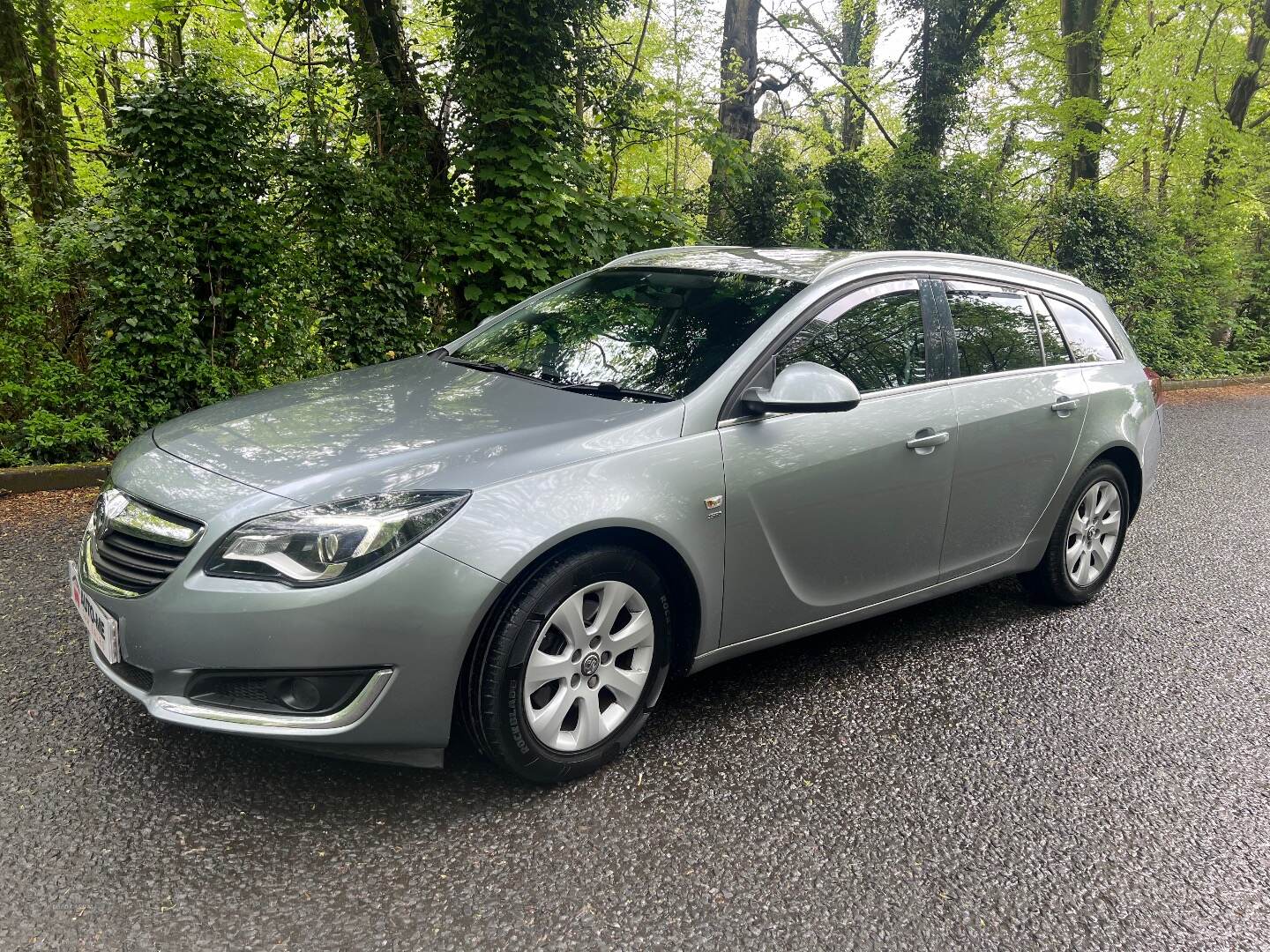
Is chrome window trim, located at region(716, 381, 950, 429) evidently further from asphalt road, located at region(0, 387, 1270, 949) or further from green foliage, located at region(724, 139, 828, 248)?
green foliage, located at region(724, 139, 828, 248)

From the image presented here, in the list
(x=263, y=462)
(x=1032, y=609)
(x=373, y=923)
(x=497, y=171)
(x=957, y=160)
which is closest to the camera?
(x=373, y=923)

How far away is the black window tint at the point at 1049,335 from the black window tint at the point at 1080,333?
57mm

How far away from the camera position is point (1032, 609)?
14.8 ft

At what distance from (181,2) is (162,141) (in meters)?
4.69

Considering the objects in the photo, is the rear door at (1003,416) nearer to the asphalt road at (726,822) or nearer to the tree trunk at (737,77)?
the asphalt road at (726,822)

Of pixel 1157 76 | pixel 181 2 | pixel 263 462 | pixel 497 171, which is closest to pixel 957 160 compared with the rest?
pixel 1157 76

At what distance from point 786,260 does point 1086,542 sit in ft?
6.78

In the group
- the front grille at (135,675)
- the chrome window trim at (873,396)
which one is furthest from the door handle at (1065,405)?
the front grille at (135,675)

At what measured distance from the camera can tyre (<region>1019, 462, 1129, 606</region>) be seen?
4305mm

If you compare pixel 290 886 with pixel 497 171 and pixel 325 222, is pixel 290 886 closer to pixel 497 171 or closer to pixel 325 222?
pixel 325 222

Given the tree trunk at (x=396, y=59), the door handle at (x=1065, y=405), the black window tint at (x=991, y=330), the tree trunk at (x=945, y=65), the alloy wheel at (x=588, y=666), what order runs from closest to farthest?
the alloy wheel at (x=588, y=666), the black window tint at (x=991, y=330), the door handle at (x=1065, y=405), the tree trunk at (x=396, y=59), the tree trunk at (x=945, y=65)

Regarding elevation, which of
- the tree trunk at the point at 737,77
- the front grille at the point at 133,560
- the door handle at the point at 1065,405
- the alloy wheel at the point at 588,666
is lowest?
the alloy wheel at the point at 588,666

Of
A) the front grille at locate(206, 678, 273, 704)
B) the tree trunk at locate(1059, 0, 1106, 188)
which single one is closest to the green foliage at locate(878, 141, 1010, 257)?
the tree trunk at locate(1059, 0, 1106, 188)

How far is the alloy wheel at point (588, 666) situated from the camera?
2688 millimetres
